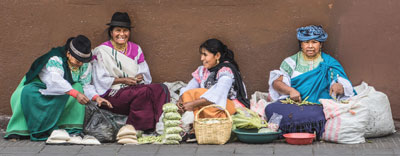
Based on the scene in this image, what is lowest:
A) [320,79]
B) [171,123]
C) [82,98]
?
[171,123]

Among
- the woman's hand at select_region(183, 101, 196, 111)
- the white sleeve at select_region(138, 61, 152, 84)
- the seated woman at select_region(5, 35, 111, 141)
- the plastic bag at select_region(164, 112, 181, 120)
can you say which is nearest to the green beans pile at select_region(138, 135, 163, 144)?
the plastic bag at select_region(164, 112, 181, 120)

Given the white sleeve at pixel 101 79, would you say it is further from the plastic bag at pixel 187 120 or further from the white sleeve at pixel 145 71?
the plastic bag at pixel 187 120

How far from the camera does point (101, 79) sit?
783 centimetres

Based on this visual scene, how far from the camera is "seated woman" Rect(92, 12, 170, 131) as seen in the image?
772cm

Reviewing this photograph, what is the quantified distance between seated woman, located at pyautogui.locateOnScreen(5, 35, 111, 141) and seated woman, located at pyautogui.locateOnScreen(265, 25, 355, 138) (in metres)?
1.82

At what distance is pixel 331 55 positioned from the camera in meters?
8.05

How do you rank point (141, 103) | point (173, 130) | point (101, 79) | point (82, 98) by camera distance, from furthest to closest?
point (101, 79) < point (141, 103) < point (82, 98) < point (173, 130)

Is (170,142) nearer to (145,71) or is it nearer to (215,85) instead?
(215,85)

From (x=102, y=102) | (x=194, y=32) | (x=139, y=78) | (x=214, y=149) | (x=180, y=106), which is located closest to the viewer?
(x=214, y=149)

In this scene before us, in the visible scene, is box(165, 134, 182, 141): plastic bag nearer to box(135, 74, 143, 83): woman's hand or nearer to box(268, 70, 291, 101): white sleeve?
box(135, 74, 143, 83): woman's hand

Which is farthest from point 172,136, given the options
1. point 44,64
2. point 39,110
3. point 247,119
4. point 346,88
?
point 346,88

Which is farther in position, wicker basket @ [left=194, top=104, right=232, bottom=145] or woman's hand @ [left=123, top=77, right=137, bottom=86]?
woman's hand @ [left=123, top=77, right=137, bottom=86]

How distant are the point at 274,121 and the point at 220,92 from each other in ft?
2.06

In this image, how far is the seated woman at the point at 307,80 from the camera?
7453 millimetres
